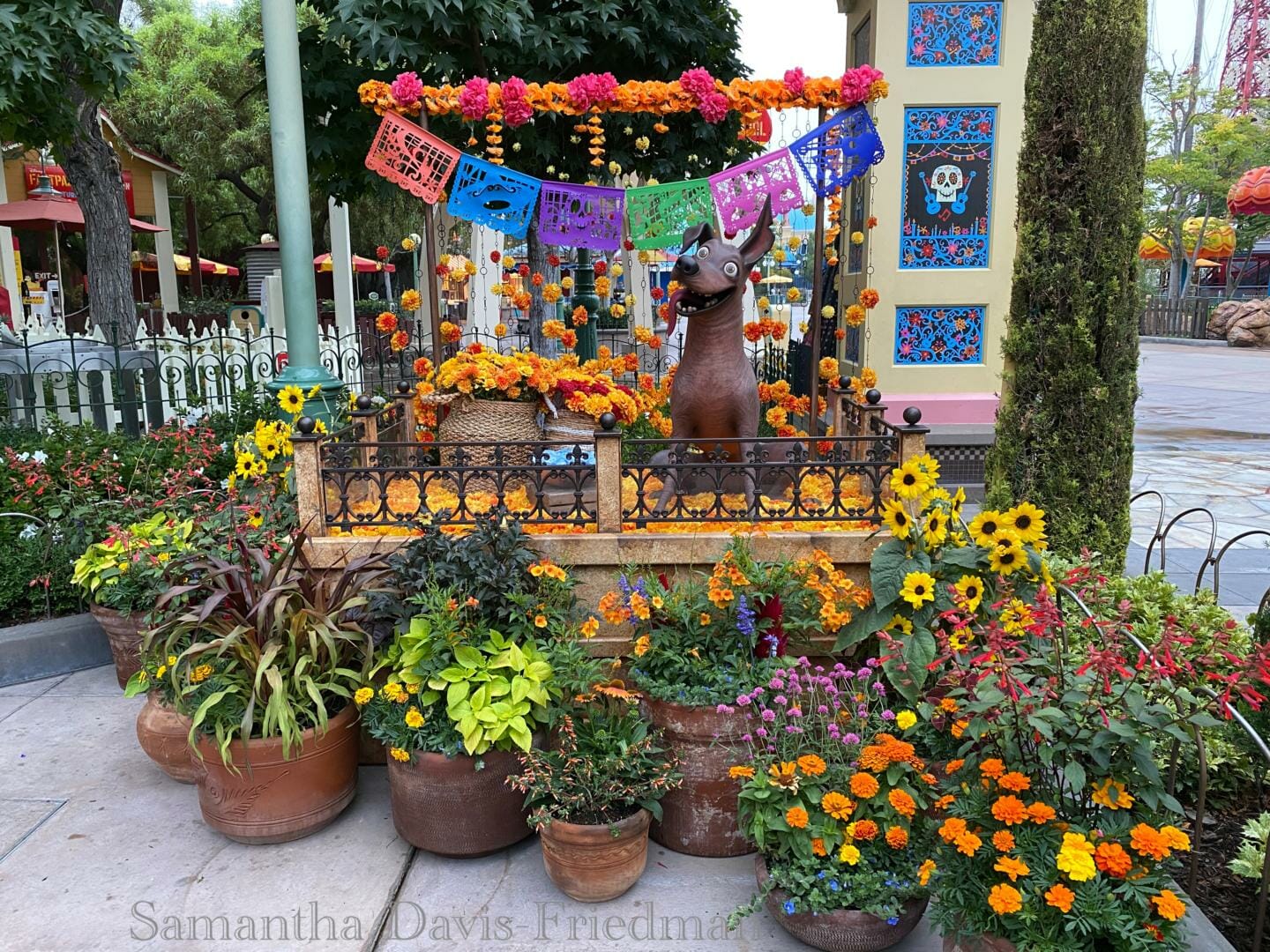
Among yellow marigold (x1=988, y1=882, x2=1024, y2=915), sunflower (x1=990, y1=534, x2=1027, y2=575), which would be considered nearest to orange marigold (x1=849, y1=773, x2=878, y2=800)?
yellow marigold (x1=988, y1=882, x2=1024, y2=915)

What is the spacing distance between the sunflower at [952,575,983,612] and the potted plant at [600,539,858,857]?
0.43m

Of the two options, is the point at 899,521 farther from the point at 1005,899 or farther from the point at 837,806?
the point at 1005,899

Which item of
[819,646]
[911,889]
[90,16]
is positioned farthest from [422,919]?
[90,16]

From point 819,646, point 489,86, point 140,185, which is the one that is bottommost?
point 819,646

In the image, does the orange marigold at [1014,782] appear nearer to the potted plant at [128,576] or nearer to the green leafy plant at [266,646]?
the green leafy plant at [266,646]

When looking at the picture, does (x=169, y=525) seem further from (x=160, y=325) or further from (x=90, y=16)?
(x=160, y=325)

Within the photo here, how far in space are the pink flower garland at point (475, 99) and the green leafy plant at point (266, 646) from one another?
267 cm

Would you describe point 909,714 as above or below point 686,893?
above

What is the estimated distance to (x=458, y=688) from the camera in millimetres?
3143

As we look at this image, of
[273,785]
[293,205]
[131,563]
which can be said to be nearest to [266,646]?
[273,785]

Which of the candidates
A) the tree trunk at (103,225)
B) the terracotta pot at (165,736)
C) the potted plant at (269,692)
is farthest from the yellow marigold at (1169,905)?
the tree trunk at (103,225)

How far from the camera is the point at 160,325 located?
70.1 feet

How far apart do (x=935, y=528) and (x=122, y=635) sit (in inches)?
155

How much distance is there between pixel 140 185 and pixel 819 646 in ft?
77.0
